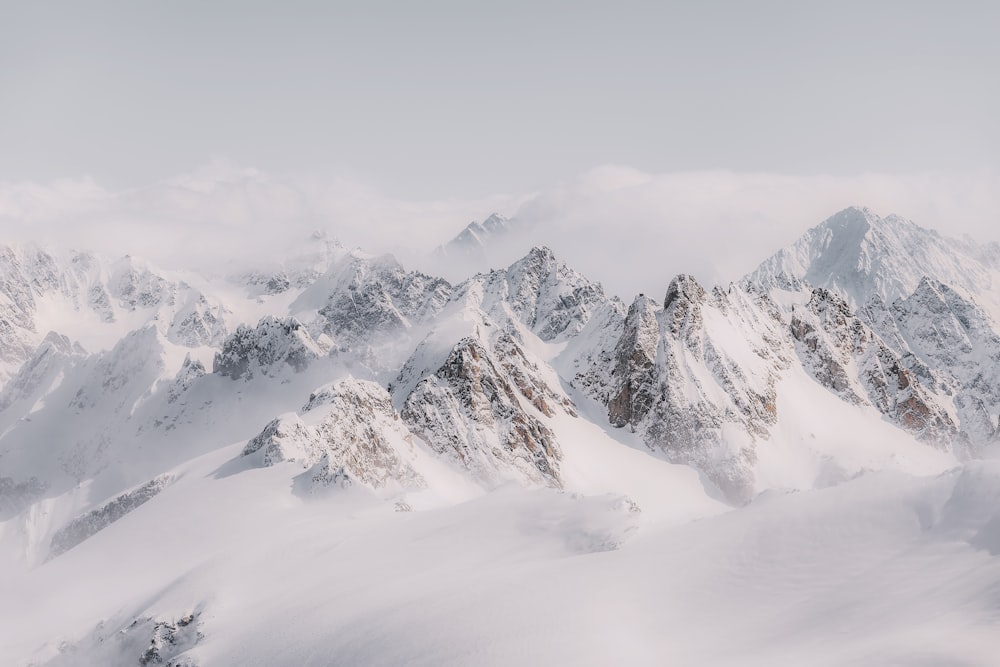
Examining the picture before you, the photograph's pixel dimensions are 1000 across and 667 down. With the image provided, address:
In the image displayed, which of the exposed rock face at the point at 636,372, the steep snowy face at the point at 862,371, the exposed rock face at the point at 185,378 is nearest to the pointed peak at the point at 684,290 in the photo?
the exposed rock face at the point at 636,372

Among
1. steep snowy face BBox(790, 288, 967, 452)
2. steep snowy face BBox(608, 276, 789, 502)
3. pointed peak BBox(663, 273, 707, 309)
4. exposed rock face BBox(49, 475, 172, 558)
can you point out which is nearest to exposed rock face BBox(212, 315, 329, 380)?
exposed rock face BBox(49, 475, 172, 558)

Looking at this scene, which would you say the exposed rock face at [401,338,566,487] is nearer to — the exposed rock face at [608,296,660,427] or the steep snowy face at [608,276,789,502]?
the exposed rock face at [608,296,660,427]

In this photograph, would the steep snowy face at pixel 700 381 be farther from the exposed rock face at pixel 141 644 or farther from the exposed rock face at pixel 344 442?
the exposed rock face at pixel 141 644

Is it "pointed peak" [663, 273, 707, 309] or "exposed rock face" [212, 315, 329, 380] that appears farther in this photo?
"exposed rock face" [212, 315, 329, 380]

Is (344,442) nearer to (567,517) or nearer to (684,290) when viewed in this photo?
(567,517)

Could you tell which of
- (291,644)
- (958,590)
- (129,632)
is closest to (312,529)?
(129,632)

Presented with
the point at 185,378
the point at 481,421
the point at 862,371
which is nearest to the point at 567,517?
the point at 481,421
